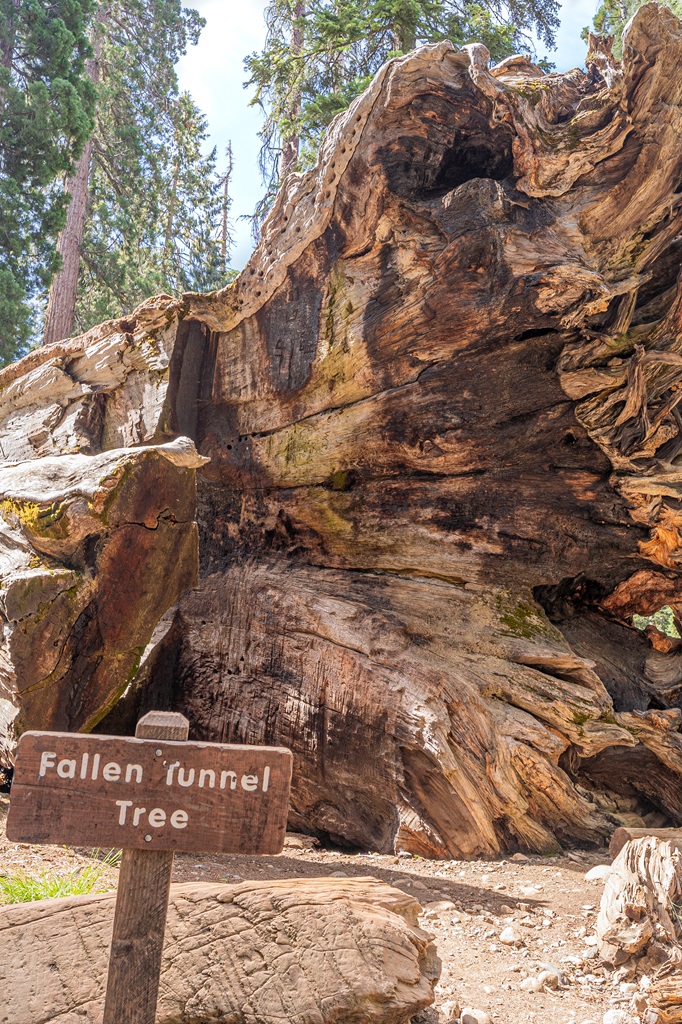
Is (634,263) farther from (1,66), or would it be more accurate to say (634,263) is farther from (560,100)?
(1,66)

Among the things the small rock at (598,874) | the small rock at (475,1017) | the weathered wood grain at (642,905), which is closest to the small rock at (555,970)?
the weathered wood grain at (642,905)

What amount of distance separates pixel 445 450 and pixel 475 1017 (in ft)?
13.1

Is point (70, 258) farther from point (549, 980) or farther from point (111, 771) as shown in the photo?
point (549, 980)

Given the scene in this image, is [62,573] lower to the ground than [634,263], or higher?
lower

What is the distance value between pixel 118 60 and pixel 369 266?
15235 millimetres

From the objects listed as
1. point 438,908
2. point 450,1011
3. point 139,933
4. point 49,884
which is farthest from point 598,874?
point 139,933

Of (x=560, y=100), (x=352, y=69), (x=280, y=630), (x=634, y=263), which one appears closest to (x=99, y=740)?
(x=280, y=630)

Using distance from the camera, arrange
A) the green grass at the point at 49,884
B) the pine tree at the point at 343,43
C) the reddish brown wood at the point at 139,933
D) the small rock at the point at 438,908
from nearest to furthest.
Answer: the reddish brown wood at the point at 139,933 < the green grass at the point at 49,884 < the small rock at the point at 438,908 < the pine tree at the point at 343,43

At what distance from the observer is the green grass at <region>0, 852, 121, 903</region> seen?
340 centimetres

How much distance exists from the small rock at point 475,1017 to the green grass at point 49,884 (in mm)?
1664

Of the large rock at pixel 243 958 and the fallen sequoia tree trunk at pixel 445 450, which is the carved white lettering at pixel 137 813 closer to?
the large rock at pixel 243 958

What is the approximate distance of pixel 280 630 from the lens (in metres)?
6.19

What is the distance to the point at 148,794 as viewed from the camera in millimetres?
2230

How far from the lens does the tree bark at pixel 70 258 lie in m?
14.0
